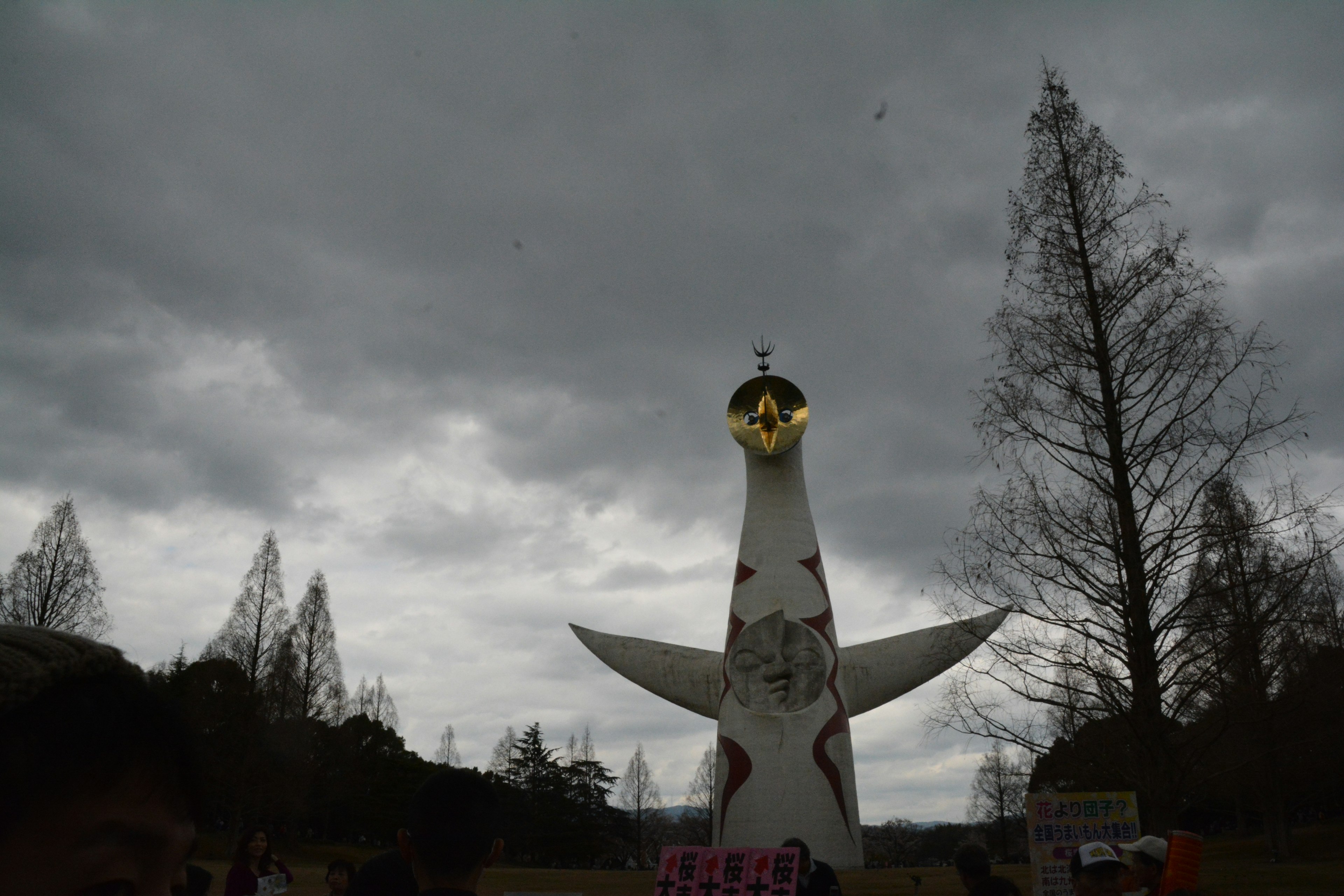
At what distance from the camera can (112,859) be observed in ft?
3.00

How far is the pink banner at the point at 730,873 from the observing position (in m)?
5.54

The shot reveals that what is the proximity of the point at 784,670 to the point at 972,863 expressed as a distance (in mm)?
10753

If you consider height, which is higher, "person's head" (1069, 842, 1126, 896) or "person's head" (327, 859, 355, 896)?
"person's head" (1069, 842, 1126, 896)

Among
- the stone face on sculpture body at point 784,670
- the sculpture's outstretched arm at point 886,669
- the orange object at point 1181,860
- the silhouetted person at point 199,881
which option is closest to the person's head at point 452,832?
the silhouetted person at point 199,881

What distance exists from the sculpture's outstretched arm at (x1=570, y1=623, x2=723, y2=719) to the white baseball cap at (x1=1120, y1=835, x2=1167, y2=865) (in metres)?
12.9

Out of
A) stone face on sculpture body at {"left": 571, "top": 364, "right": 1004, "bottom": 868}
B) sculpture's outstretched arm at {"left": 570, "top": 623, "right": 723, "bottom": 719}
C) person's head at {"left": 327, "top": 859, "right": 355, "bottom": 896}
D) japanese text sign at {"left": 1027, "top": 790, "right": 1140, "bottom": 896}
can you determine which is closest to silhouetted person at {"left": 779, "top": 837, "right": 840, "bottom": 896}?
person's head at {"left": 327, "top": 859, "right": 355, "bottom": 896}

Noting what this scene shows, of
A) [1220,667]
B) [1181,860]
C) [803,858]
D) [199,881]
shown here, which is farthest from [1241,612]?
[199,881]

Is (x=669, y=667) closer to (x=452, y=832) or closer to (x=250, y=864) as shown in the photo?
(x=250, y=864)

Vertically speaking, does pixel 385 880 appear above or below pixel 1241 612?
below

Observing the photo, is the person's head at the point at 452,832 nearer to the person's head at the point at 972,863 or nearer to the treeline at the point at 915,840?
the person's head at the point at 972,863

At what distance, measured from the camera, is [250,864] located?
6.02m

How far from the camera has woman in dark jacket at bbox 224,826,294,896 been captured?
5.79m

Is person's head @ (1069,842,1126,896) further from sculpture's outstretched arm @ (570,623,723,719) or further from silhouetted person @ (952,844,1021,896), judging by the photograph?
sculpture's outstretched arm @ (570,623,723,719)

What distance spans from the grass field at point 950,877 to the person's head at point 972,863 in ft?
12.5
